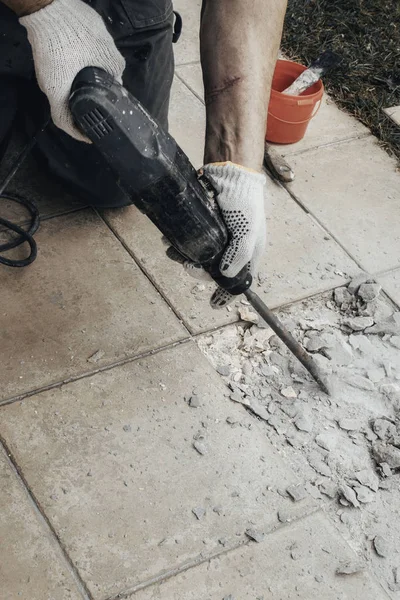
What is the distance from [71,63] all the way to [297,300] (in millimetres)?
1363

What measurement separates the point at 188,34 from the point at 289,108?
42.2 inches

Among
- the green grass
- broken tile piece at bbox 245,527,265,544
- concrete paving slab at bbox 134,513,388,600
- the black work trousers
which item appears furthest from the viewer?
the green grass

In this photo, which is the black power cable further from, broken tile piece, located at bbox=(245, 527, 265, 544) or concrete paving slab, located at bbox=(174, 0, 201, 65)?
concrete paving slab, located at bbox=(174, 0, 201, 65)

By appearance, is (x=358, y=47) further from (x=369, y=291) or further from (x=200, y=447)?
(x=200, y=447)

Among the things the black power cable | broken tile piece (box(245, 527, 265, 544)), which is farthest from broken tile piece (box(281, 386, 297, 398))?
the black power cable

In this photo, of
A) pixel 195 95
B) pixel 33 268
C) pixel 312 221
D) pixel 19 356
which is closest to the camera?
pixel 19 356

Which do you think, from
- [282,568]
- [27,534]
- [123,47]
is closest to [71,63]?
[123,47]

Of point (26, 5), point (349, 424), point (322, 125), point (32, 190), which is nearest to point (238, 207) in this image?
point (26, 5)

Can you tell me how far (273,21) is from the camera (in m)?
2.52

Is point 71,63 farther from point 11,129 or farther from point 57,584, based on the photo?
point 57,584

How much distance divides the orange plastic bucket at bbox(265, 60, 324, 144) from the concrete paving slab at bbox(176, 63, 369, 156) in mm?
54

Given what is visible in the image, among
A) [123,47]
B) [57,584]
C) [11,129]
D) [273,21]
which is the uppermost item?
[273,21]

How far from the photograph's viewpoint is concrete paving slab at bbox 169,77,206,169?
12.1 ft

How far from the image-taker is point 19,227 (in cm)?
310
